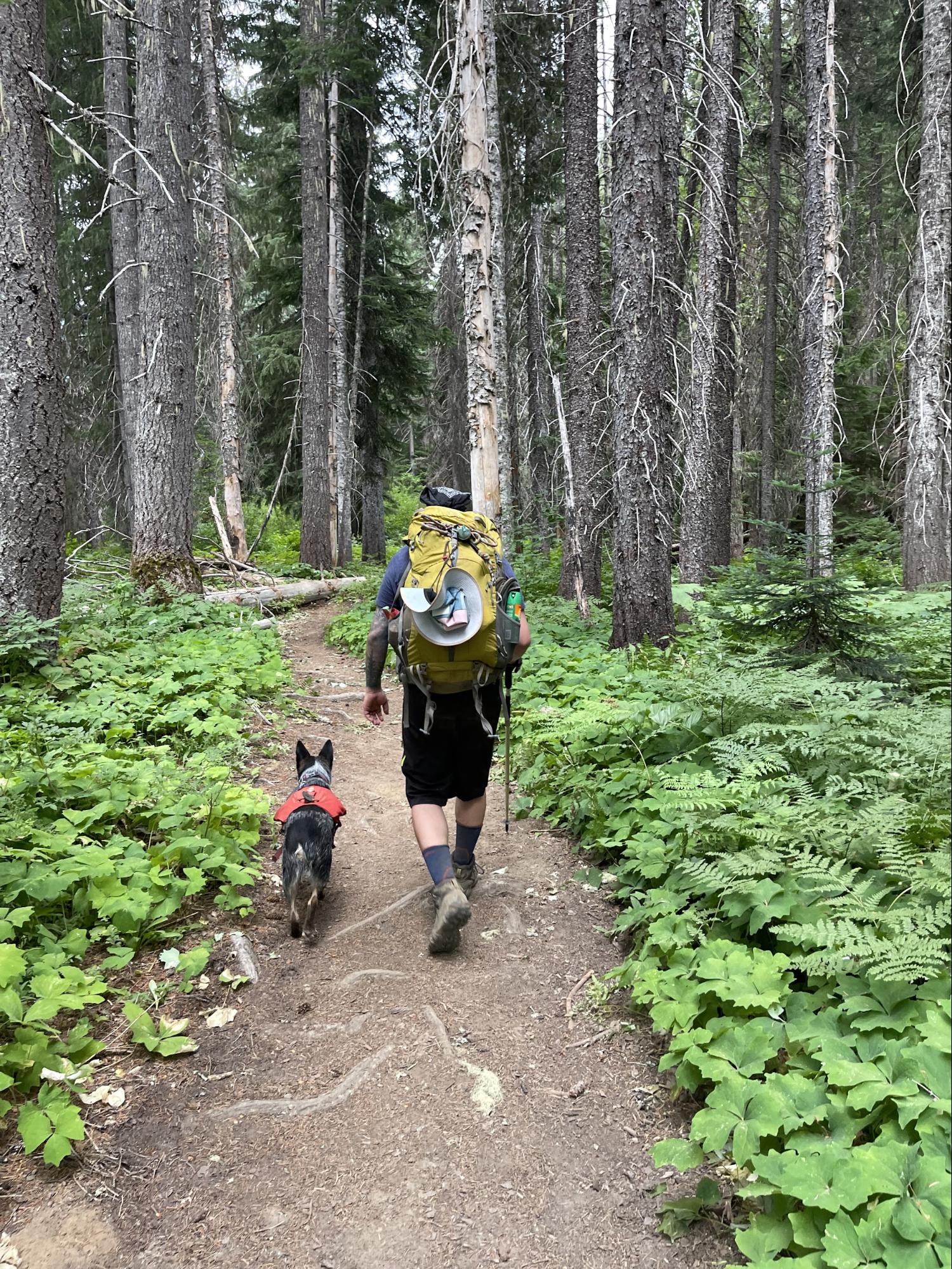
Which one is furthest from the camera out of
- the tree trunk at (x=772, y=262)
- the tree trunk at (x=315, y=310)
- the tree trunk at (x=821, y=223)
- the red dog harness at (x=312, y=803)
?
the tree trunk at (x=315, y=310)

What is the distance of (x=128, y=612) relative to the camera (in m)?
9.00

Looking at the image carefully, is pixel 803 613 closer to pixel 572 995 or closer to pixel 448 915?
pixel 572 995

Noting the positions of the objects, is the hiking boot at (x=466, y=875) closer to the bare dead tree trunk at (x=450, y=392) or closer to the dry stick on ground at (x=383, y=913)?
the dry stick on ground at (x=383, y=913)

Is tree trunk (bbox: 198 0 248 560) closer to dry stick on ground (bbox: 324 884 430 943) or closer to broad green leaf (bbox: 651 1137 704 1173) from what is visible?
dry stick on ground (bbox: 324 884 430 943)

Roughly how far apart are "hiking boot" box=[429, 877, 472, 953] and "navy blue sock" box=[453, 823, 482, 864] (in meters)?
0.49

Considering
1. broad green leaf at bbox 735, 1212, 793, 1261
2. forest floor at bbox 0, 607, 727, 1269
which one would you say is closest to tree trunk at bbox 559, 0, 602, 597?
forest floor at bbox 0, 607, 727, 1269

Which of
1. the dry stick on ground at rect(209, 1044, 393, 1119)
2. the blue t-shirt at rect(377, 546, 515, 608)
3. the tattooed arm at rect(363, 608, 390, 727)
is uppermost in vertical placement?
the blue t-shirt at rect(377, 546, 515, 608)

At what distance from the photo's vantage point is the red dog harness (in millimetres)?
4121

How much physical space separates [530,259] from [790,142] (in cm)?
598

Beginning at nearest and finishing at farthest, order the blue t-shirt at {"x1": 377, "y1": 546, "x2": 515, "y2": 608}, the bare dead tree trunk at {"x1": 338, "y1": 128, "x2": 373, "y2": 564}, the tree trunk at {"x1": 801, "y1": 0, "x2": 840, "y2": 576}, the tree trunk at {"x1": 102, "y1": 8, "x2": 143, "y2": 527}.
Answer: the blue t-shirt at {"x1": 377, "y1": 546, "x2": 515, "y2": 608} → the tree trunk at {"x1": 801, "y1": 0, "x2": 840, "y2": 576} → the tree trunk at {"x1": 102, "y1": 8, "x2": 143, "y2": 527} → the bare dead tree trunk at {"x1": 338, "y1": 128, "x2": 373, "y2": 564}

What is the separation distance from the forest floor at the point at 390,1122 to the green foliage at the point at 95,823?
251 millimetres

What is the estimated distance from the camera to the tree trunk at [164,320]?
32.4 ft

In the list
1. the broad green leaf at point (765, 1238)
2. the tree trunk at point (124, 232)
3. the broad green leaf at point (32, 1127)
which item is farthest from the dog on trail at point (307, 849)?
the tree trunk at point (124, 232)

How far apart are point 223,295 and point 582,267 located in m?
8.75
